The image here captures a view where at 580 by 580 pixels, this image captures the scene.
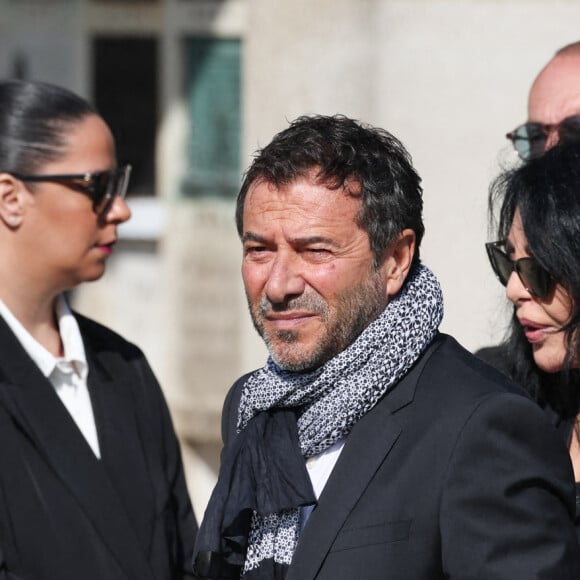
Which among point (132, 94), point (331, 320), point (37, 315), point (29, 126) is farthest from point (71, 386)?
point (132, 94)

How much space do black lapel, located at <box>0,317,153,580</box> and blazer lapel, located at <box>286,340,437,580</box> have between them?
0.79m

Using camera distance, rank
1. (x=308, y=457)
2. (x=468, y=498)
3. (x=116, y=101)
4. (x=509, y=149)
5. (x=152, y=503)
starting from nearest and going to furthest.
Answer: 1. (x=468, y=498)
2. (x=308, y=457)
3. (x=152, y=503)
4. (x=509, y=149)
5. (x=116, y=101)

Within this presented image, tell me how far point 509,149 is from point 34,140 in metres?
1.98

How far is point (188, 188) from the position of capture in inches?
293

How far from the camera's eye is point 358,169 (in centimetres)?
250

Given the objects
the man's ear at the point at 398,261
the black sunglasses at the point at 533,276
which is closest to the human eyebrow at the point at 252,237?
the man's ear at the point at 398,261

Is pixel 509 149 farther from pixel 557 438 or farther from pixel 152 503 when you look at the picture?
pixel 557 438

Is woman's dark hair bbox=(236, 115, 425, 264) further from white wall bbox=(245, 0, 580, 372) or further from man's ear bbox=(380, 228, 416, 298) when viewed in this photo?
white wall bbox=(245, 0, 580, 372)

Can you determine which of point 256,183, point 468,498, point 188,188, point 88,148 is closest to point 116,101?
point 188,188

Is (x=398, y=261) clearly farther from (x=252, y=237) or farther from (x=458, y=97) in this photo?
(x=458, y=97)

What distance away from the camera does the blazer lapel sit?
2.35 m

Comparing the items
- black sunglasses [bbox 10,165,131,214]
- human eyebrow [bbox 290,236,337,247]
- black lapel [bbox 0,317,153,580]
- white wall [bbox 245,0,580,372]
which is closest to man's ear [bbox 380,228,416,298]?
human eyebrow [bbox 290,236,337,247]

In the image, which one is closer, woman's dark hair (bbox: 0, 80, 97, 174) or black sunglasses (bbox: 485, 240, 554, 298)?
black sunglasses (bbox: 485, 240, 554, 298)

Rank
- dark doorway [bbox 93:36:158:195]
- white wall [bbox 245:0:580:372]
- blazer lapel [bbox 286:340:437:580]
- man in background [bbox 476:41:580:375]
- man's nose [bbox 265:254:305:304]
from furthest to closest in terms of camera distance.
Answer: dark doorway [bbox 93:36:158:195]
white wall [bbox 245:0:580:372]
man in background [bbox 476:41:580:375]
man's nose [bbox 265:254:305:304]
blazer lapel [bbox 286:340:437:580]
